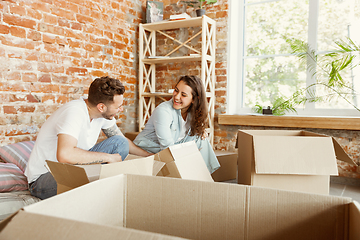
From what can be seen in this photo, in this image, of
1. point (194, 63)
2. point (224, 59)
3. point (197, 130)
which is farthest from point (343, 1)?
point (197, 130)

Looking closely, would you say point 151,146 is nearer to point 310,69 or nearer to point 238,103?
point 238,103

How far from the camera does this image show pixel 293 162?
1.41 meters

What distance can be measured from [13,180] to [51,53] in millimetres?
1466

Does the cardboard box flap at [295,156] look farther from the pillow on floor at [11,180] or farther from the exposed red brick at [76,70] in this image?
the exposed red brick at [76,70]

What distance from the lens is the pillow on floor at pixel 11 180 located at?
184cm

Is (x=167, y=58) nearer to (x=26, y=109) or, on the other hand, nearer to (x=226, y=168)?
(x=226, y=168)

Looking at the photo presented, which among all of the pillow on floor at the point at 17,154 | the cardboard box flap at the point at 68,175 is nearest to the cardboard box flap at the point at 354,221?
the cardboard box flap at the point at 68,175

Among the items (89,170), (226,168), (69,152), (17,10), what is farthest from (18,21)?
(226,168)

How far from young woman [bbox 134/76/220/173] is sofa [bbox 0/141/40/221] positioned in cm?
93

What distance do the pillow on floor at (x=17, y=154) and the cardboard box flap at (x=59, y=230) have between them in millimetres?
1902

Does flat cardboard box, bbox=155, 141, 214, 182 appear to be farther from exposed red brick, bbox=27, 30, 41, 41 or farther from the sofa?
exposed red brick, bbox=27, 30, 41, 41

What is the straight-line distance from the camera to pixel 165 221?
0.78m

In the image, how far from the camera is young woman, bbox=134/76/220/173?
2473 millimetres

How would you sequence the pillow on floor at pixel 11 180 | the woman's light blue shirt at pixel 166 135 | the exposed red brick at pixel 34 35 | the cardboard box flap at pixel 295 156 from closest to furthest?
the cardboard box flap at pixel 295 156 < the pillow on floor at pixel 11 180 < the woman's light blue shirt at pixel 166 135 < the exposed red brick at pixel 34 35
